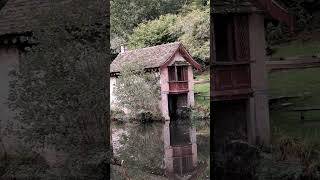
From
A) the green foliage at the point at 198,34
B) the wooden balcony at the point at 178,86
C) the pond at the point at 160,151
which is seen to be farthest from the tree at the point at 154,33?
the pond at the point at 160,151

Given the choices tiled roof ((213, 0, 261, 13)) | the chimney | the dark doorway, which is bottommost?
the dark doorway

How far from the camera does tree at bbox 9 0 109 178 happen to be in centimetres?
732

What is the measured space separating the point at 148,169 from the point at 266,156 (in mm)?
1554

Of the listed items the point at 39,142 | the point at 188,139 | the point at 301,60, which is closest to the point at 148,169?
the point at 188,139

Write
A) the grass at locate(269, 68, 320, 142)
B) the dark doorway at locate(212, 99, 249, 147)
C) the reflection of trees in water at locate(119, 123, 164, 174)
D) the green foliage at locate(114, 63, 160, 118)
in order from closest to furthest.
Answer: the grass at locate(269, 68, 320, 142) → the dark doorway at locate(212, 99, 249, 147) → the reflection of trees in water at locate(119, 123, 164, 174) → the green foliage at locate(114, 63, 160, 118)

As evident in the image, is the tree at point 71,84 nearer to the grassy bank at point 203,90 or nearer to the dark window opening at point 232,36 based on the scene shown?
the grassy bank at point 203,90

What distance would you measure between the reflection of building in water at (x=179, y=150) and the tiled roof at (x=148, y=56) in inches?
33.4

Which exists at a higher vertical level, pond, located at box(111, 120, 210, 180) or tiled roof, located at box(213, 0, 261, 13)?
tiled roof, located at box(213, 0, 261, 13)

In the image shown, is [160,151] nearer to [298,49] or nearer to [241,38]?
[241,38]

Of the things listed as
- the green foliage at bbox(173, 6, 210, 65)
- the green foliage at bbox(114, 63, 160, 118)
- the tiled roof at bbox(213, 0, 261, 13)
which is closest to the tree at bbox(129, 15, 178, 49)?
the green foliage at bbox(173, 6, 210, 65)

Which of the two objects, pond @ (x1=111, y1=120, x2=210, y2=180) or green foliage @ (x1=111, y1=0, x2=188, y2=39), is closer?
pond @ (x1=111, y1=120, x2=210, y2=180)

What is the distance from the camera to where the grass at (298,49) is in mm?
6523

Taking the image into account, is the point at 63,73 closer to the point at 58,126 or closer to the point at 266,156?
the point at 58,126

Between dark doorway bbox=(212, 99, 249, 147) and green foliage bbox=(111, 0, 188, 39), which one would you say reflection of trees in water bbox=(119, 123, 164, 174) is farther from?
green foliage bbox=(111, 0, 188, 39)
